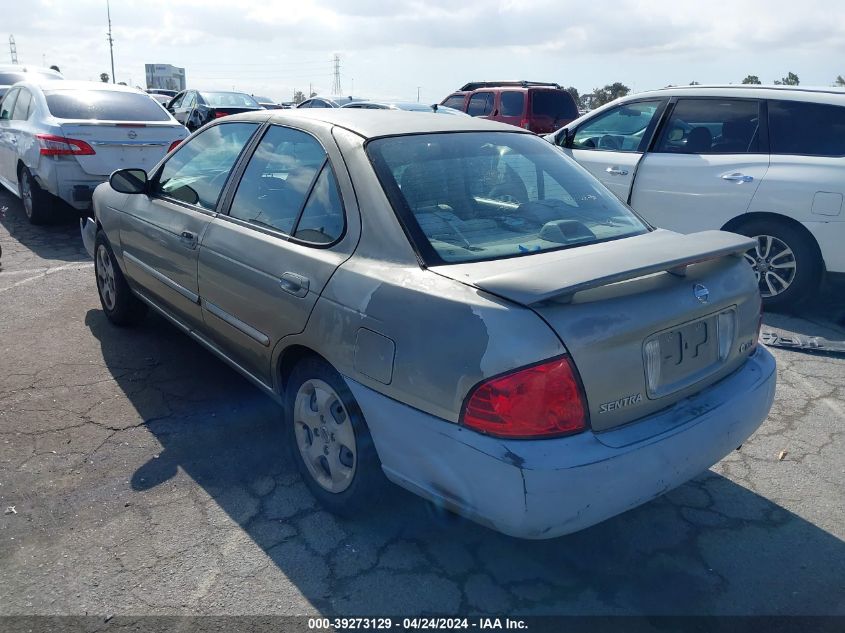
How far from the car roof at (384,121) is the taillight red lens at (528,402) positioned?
137cm

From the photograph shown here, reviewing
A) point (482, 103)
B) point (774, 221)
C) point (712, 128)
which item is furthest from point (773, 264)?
point (482, 103)

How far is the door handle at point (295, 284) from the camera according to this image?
285cm

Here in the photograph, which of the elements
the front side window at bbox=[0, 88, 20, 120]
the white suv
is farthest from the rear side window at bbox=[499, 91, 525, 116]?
the front side window at bbox=[0, 88, 20, 120]

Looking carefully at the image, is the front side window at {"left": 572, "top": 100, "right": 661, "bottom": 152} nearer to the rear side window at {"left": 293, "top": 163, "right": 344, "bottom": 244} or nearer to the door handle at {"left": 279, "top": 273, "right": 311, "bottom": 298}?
the rear side window at {"left": 293, "top": 163, "right": 344, "bottom": 244}

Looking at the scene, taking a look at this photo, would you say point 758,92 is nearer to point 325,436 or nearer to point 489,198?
point 489,198

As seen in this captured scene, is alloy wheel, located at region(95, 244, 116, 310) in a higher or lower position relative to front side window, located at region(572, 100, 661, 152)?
lower

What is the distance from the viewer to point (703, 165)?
5.89 metres

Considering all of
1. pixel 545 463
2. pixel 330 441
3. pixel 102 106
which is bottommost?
pixel 330 441

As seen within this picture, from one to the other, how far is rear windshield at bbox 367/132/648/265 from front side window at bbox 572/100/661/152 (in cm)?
326

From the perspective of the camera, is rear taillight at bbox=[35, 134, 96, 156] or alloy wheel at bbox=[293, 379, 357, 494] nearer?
alloy wheel at bbox=[293, 379, 357, 494]

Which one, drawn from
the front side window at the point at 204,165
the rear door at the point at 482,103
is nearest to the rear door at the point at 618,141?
the front side window at the point at 204,165

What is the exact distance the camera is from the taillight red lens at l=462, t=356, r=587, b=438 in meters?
2.19

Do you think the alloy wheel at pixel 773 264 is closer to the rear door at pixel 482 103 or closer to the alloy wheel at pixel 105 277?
the alloy wheel at pixel 105 277

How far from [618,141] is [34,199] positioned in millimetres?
6456
